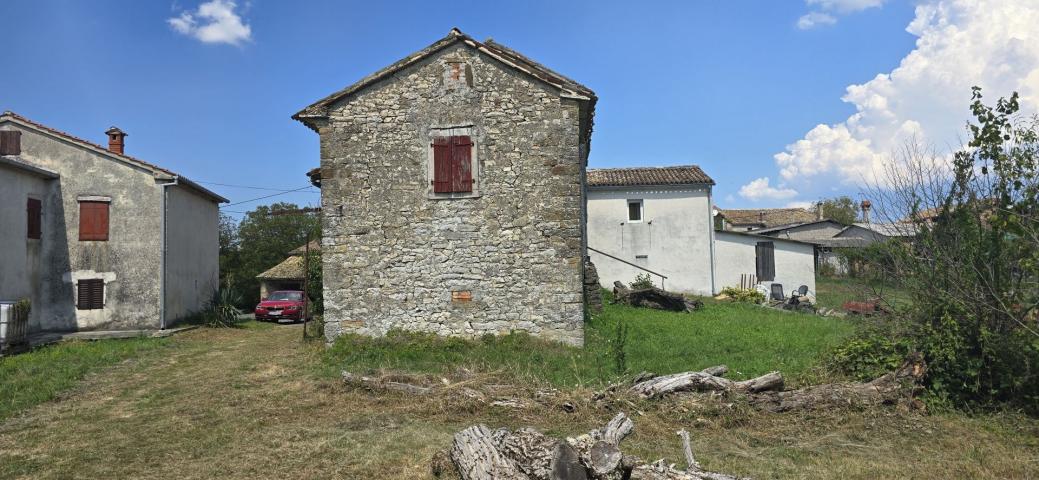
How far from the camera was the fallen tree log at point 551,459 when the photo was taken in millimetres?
4535

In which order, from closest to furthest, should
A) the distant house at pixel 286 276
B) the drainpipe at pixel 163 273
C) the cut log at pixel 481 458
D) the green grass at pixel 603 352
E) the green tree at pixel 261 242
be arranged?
the cut log at pixel 481 458 < the green grass at pixel 603 352 < the drainpipe at pixel 163 273 < the distant house at pixel 286 276 < the green tree at pixel 261 242

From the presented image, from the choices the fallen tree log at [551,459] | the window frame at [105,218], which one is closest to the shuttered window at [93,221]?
the window frame at [105,218]

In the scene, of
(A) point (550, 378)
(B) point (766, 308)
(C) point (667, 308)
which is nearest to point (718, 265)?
(B) point (766, 308)

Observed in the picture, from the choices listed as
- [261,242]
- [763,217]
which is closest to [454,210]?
[261,242]

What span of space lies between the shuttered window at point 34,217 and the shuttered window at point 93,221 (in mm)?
911

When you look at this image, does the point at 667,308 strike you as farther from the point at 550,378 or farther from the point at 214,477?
the point at 214,477

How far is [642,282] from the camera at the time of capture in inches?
837

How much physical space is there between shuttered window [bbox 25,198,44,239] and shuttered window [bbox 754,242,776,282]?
2351 cm

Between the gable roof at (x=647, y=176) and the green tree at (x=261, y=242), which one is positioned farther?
the green tree at (x=261, y=242)

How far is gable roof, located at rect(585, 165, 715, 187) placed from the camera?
23.3 m

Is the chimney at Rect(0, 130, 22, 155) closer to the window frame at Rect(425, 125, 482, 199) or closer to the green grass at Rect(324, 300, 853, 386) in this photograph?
the green grass at Rect(324, 300, 853, 386)

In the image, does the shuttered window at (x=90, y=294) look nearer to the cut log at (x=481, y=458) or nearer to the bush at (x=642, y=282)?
the bush at (x=642, y=282)

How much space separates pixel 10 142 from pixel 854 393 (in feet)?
69.7

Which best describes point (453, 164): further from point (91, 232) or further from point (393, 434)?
point (91, 232)
